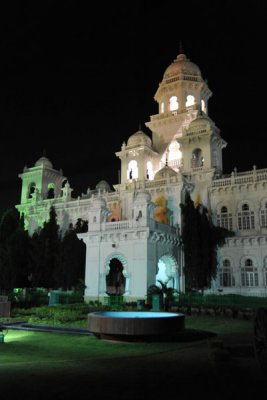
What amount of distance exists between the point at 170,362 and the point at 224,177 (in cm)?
2790

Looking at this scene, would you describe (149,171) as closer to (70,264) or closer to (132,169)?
(132,169)

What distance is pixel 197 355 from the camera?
34.7 feet

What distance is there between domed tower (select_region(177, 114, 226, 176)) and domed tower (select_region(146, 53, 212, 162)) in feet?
11.5

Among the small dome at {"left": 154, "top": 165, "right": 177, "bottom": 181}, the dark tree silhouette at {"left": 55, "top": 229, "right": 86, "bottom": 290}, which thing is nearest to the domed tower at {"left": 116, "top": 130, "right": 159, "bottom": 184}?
the small dome at {"left": 154, "top": 165, "right": 177, "bottom": 181}

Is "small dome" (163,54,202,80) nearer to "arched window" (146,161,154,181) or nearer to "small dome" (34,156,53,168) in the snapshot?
"arched window" (146,161,154,181)

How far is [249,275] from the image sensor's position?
31.9 meters

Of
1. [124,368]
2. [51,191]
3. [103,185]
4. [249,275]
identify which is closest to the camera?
[124,368]

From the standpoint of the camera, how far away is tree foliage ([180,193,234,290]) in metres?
29.7

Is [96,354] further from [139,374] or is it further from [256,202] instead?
[256,202]

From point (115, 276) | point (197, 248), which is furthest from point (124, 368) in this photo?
point (115, 276)

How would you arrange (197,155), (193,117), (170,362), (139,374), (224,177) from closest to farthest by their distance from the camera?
1. (139,374)
2. (170,362)
3. (224,177)
4. (197,155)
5. (193,117)

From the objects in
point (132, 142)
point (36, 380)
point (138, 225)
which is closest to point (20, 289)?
point (138, 225)

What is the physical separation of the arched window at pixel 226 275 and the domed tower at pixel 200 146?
8.37m

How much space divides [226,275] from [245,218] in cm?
513
